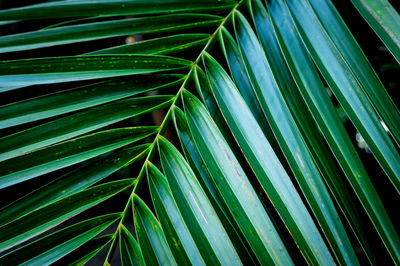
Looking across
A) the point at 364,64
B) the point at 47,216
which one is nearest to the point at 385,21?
the point at 364,64

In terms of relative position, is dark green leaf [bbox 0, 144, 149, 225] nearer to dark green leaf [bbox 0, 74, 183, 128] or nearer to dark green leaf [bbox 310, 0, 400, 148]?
dark green leaf [bbox 0, 74, 183, 128]

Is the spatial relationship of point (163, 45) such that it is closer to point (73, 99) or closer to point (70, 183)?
point (73, 99)

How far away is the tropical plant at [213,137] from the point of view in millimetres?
414

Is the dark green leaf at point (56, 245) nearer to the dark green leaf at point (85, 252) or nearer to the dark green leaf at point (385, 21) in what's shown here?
the dark green leaf at point (85, 252)

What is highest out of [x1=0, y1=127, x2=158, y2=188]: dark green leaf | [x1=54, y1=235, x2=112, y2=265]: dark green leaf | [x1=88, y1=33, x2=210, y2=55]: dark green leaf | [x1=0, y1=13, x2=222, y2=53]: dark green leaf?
[x1=0, y1=13, x2=222, y2=53]: dark green leaf

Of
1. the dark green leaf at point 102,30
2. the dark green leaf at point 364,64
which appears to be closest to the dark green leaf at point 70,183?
the dark green leaf at point 102,30

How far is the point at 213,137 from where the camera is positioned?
1.55 ft

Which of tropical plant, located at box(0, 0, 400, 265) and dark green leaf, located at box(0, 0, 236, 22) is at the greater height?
dark green leaf, located at box(0, 0, 236, 22)

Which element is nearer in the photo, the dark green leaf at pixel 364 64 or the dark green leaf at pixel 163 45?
the dark green leaf at pixel 364 64

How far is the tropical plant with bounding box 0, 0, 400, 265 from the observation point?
1.36 feet

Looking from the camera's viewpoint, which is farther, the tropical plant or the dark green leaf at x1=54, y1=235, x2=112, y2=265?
the dark green leaf at x1=54, y1=235, x2=112, y2=265

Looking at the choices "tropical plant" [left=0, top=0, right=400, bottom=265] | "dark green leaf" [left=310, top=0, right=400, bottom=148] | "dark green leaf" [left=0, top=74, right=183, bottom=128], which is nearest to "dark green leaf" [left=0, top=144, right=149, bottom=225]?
"tropical plant" [left=0, top=0, right=400, bottom=265]

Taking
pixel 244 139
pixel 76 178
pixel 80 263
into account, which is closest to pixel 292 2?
pixel 244 139

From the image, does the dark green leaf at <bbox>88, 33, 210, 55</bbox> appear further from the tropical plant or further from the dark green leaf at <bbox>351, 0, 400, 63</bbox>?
the dark green leaf at <bbox>351, 0, 400, 63</bbox>
